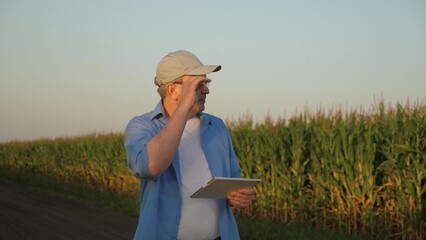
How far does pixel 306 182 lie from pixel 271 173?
0.95 metres

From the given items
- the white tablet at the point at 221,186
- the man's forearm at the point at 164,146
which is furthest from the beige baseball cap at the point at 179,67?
the white tablet at the point at 221,186

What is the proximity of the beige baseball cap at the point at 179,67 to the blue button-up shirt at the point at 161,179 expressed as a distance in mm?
166

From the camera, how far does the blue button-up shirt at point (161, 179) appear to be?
2525mm

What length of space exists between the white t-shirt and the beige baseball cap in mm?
262

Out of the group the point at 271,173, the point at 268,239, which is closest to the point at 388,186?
the point at 268,239

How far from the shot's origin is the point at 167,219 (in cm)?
260

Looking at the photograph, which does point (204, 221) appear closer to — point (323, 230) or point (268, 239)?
point (268, 239)

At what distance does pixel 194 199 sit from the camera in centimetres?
266

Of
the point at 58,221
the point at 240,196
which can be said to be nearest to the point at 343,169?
the point at 58,221

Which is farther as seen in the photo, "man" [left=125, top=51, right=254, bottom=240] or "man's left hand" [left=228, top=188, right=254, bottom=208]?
"man's left hand" [left=228, top=188, right=254, bottom=208]

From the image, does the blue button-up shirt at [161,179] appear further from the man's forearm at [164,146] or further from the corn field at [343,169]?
the corn field at [343,169]

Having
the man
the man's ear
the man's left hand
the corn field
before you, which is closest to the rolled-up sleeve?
the man

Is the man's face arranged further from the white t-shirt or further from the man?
the white t-shirt

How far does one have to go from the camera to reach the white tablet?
8.04ft
